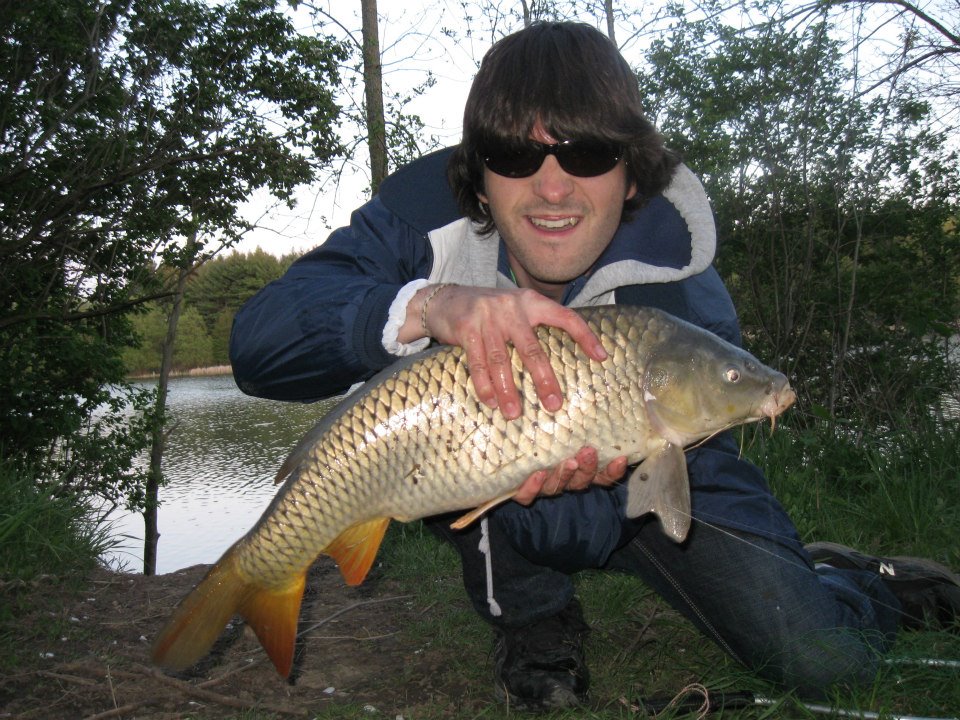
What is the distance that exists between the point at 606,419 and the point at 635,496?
0.17 meters

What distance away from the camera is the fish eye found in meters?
1.49

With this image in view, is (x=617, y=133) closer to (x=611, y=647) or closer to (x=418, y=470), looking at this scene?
(x=418, y=470)

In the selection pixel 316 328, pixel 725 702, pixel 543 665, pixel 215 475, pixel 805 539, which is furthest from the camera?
pixel 215 475

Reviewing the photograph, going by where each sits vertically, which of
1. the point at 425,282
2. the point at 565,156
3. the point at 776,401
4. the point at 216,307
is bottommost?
the point at 776,401

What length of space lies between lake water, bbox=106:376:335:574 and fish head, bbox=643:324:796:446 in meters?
2.72

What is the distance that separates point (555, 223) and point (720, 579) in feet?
3.00

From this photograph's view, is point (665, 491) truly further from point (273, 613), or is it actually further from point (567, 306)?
point (273, 613)

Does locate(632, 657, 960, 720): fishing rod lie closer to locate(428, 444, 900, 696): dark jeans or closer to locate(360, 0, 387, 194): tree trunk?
locate(428, 444, 900, 696): dark jeans

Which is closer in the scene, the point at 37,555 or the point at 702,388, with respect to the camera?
the point at 702,388

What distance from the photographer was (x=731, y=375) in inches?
58.9

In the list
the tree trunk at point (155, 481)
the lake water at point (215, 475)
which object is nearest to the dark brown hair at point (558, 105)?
the lake water at point (215, 475)

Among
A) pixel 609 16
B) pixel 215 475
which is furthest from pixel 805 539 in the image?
pixel 215 475

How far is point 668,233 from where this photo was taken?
1.94m

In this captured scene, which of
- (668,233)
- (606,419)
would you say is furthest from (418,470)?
(668,233)
